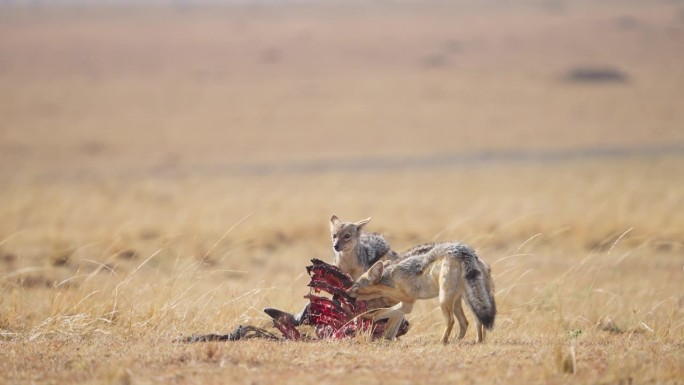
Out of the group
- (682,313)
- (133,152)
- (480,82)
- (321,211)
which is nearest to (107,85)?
(133,152)

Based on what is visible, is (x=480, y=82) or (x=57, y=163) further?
(x=480, y=82)

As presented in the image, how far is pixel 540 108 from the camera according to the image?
63.2 metres

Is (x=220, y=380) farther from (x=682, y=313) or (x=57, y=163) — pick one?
(x=57, y=163)

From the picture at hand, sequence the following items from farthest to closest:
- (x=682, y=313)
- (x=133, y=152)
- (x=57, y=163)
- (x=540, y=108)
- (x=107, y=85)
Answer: (x=107, y=85)
(x=540, y=108)
(x=133, y=152)
(x=57, y=163)
(x=682, y=313)

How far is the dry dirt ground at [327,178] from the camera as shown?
329 inches

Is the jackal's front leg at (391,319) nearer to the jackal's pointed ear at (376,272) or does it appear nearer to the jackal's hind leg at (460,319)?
the jackal's pointed ear at (376,272)

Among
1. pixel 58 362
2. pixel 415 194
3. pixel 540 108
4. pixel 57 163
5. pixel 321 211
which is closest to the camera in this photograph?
pixel 58 362

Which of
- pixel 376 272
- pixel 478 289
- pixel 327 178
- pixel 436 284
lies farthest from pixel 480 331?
pixel 327 178

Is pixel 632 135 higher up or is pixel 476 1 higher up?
pixel 476 1

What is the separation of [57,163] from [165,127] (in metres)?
11.7

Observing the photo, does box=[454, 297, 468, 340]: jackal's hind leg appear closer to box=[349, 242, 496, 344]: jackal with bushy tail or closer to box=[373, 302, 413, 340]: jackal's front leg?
box=[349, 242, 496, 344]: jackal with bushy tail

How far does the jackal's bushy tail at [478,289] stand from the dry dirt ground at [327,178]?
0.35 m

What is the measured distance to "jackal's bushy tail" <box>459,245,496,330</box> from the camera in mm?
8516

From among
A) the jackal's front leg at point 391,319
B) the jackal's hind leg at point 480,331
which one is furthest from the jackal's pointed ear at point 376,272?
the jackal's hind leg at point 480,331
